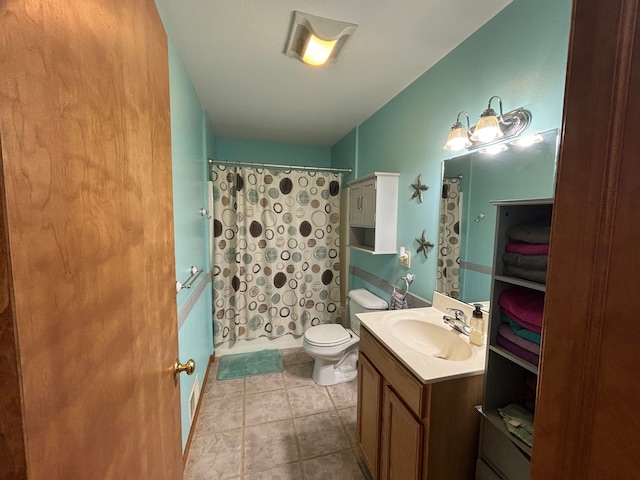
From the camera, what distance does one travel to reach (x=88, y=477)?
1.36ft

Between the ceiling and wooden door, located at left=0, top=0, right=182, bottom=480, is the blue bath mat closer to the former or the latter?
wooden door, located at left=0, top=0, right=182, bottom=480

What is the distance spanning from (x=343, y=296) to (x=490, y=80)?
238cm

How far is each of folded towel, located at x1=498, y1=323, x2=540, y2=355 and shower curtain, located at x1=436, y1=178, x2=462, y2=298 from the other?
60 centimetres

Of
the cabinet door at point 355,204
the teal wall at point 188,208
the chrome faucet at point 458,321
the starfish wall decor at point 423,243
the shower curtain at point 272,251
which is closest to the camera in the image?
the chrome faucet at point 458,321

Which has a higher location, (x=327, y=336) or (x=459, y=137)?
(x=459, y=137)

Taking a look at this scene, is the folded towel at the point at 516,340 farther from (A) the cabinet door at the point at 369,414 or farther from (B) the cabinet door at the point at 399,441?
(A) the cabinet door at the point at 369,414

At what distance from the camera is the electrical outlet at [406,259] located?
189 centimetres

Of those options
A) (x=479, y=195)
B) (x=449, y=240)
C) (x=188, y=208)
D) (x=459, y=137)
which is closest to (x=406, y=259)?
(x=449, y=240)

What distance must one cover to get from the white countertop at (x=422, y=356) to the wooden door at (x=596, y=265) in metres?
0.52

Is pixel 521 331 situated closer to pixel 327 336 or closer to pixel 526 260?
pixel 526 260

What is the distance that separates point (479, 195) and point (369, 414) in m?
1.29

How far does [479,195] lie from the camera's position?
1365 mm

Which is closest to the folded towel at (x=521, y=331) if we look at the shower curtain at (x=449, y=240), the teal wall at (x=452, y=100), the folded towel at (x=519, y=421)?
the folded towel at (x=519, y=421)

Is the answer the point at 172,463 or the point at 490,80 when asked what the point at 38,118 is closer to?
the point at 172,463
